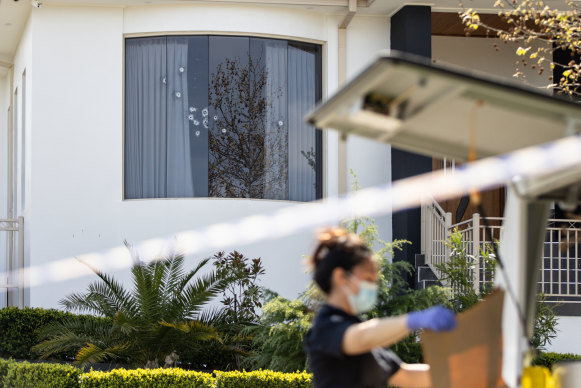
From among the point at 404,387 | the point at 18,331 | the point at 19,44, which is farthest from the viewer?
the point at 19,44

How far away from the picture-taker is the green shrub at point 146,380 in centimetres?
1030

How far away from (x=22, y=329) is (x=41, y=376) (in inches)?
130

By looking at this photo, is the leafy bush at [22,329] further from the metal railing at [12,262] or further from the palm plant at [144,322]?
the metal railing at [12,262]

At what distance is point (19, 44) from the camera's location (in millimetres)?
17203

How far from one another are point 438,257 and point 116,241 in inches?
198

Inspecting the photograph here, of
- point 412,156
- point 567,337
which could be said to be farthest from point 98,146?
point 567,337

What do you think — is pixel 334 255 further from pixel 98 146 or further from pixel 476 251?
pixel 98 146

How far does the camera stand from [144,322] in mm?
11852

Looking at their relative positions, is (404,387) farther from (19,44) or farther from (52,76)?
(19,44)

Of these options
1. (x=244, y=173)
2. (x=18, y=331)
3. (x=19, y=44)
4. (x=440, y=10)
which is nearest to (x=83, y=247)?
(x=18, y=331)

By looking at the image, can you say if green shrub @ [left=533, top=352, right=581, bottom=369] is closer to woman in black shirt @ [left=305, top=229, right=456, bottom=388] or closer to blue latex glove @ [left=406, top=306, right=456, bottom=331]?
woman in black shirt @ [left=305, top=229, right=456, bottom=388]

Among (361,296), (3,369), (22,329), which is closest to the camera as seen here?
(361,296)

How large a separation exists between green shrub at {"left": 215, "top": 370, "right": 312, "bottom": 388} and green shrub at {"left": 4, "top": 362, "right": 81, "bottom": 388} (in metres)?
1.64

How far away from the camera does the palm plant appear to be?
38.5ft
